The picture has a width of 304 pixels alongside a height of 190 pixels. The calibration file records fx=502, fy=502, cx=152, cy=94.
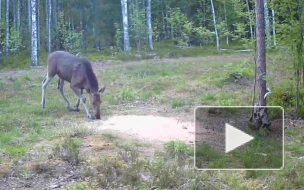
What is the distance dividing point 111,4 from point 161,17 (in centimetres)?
743

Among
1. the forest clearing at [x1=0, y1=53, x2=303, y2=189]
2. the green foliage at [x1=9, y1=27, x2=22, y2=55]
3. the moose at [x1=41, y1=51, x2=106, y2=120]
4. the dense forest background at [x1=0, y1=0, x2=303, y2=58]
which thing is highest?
the dense forest background at [x1=0, y1=0, x2=303, y2=58]

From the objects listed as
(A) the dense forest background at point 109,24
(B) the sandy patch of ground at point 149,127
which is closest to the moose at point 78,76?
(B) the sandy patch of ground at point 149,127

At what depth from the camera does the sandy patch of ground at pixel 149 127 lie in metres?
11.1

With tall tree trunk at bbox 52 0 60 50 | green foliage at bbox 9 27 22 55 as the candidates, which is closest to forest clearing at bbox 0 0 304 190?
green foliage at bbox 9 27 22 55

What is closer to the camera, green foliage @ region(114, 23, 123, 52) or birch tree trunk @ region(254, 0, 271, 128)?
birch tree trunk @ region(254, 0, 271, 128)

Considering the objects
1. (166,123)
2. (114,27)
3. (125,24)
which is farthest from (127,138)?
(114,27)

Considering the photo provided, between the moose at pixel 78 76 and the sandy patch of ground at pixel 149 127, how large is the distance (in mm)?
840

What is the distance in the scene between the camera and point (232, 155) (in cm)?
904

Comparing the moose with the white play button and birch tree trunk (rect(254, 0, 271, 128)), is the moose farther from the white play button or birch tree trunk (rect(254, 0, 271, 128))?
birch tree trunk (rect(254, 0, 271, 128))

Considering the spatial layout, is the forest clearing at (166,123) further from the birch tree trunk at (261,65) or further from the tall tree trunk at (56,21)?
the tall tree trunk at (56,21)

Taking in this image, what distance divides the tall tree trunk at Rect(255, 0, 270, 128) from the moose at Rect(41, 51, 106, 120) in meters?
4.27

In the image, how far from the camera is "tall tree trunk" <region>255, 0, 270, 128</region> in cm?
1163

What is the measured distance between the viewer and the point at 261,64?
11852 millimetres

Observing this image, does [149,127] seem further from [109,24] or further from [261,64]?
[109,24]
